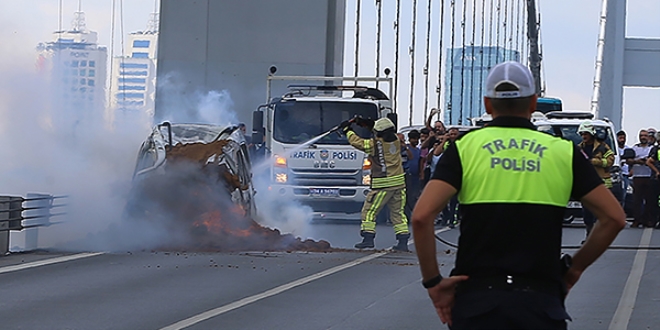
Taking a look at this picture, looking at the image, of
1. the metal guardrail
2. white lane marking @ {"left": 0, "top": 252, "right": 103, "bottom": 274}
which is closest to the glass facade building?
the metal guardrail

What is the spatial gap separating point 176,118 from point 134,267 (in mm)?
18101

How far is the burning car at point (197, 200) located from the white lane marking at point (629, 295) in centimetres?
402

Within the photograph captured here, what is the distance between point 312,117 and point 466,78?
158ft

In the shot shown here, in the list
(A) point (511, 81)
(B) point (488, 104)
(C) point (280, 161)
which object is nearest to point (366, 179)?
(C) point (280, 161)

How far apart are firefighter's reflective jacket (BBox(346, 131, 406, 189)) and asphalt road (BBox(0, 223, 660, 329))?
91cm

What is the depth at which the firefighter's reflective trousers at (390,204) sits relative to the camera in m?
14.7

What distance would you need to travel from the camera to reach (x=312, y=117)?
20891 mm

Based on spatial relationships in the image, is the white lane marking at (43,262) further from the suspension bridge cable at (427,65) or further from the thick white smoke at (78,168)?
the suspension bridge cable at (427,65)

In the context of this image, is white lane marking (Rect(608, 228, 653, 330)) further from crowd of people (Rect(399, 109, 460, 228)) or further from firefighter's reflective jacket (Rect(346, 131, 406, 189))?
crowd of people (Rect(399, 109, 460, 228))

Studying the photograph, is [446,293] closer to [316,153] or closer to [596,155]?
[596,155]

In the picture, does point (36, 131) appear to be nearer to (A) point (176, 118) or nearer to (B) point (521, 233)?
(A) point (176, 118)

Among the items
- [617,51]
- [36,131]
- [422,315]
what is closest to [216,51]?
[36,131]

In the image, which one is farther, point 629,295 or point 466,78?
point 466,78

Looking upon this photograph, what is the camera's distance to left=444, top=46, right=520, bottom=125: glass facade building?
202 ft
